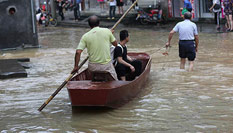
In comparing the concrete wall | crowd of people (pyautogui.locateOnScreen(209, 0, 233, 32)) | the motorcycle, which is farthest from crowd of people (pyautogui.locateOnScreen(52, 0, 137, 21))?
the concrete wall

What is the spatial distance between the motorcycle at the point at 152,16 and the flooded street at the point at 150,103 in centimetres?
994

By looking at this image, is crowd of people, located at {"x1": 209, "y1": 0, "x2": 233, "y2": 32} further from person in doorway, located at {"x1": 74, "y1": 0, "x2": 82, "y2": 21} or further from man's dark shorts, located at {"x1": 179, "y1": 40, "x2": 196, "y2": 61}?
person in doorway, located at {"x1": 74, "y1": 0, "x2": 82, "y2": 21}

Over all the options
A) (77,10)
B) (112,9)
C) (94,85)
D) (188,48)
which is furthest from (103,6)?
(94,85)

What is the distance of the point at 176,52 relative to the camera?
1574cm

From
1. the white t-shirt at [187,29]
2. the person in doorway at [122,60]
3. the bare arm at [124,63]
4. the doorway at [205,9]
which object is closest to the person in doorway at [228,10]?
the doorway at [205,9]

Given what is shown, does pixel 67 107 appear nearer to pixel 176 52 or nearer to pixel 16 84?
pixel 16 84

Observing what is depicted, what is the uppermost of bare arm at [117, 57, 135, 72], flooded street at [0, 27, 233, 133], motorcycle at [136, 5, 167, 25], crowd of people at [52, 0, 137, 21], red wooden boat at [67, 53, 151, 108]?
crowd of people at [52, 0, 137, 21]

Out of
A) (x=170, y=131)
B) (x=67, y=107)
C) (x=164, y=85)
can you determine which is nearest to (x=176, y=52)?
(x=164, y=85)

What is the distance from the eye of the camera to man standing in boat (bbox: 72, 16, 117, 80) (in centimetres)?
828

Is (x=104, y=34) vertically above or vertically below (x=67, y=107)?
above

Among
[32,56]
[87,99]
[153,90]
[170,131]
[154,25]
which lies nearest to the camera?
[170,131]

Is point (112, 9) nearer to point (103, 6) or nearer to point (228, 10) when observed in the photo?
point (103, 6)

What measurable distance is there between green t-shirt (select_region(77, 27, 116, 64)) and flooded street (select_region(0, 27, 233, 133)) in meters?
0.96

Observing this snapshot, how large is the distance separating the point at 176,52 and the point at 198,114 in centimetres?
796
